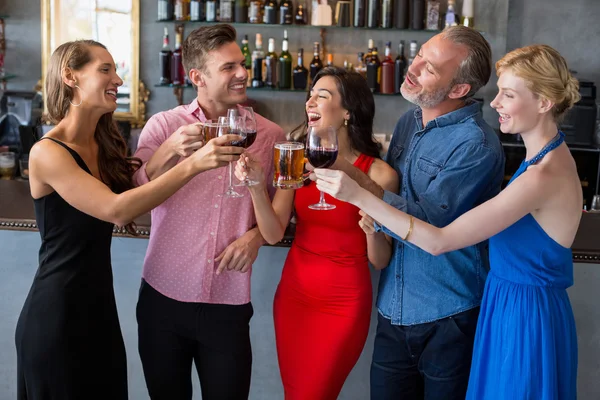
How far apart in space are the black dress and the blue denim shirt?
34.7 inches

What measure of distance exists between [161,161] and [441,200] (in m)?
0.87

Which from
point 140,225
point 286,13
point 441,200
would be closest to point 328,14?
point 286,13

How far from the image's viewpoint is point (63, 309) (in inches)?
86.4

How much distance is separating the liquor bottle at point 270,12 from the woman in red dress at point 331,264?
3.18m

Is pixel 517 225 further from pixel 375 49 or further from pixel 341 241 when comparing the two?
pixel 375 49

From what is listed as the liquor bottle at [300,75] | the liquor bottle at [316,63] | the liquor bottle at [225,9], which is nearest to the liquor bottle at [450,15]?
the liquor bottle at [316,63]

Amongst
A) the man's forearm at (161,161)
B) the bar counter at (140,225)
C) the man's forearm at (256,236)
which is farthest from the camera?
the bar counter at (140,225)

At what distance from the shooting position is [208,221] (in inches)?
95.8

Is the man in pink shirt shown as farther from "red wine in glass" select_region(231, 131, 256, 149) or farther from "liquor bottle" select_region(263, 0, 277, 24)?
"liquor bottle" select_region(263, 0, 277, 24)

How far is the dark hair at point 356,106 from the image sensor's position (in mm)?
2471

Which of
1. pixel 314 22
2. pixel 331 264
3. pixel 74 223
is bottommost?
pixel 331 264

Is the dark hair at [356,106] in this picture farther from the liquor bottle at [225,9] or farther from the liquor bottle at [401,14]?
the liquor bottle at [225,9]

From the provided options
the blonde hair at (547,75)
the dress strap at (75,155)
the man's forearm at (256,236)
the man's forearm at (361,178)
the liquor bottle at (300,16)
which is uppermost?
the liquor bottle at (300,16)

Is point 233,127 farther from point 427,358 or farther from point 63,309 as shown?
point 427,358
